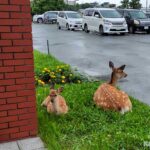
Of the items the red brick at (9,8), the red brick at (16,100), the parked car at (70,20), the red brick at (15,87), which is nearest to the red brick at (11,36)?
the red brick at (9,8)

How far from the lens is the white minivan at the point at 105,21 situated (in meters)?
23.2

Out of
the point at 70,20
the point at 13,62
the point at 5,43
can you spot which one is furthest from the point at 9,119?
the point at 70,20

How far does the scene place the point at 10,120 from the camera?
14.6 feet

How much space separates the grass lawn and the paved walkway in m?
0.11

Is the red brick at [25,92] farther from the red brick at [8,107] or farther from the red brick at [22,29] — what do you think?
the red brick at [22,29]

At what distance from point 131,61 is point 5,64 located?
8.44 m

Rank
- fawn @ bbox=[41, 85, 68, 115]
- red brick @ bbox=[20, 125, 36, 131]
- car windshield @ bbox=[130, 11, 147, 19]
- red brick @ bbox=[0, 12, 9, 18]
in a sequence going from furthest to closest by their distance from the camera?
car windshield @ bbox=[130, 11, 147, 19], fawn @ bbox=[41, 85, 68, 115], red brick @ bbox=[20, 125, 36, 131], red brick @ bbox=[0, 12, 9, 18]

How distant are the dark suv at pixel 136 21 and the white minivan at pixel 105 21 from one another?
134 centimetres

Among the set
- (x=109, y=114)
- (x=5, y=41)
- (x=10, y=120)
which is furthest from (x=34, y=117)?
(x=109, y=114)

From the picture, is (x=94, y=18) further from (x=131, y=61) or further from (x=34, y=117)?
(x=34, y=117)

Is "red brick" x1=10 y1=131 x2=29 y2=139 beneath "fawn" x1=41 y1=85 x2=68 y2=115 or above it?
beneath

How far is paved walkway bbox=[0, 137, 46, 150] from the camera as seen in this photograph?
14.1 ft

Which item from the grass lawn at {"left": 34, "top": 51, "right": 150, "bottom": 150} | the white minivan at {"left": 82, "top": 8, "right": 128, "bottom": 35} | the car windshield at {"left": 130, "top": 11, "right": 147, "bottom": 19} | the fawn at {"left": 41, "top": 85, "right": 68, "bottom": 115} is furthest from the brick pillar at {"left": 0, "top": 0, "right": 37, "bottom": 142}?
the car windshield at {"left": 130, "top": 11, "right": 147, "bottom": 19}

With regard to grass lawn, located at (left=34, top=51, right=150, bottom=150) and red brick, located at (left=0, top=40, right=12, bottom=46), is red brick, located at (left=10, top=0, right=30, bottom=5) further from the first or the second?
grass lawn, located at (left=34, top=51, right=150, bottom=150)
